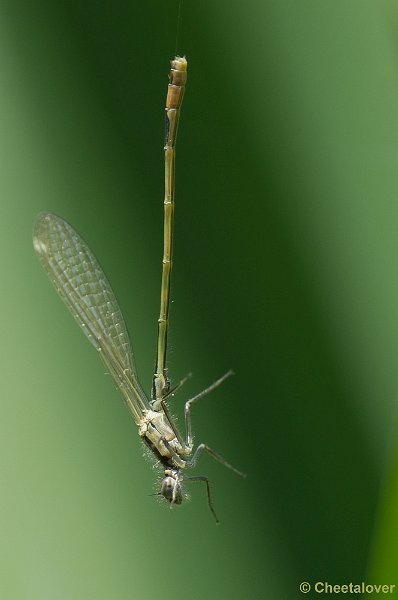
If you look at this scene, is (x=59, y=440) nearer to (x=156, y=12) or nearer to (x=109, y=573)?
(x=109, y=573)

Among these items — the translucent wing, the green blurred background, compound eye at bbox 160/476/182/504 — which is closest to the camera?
the green blurred background

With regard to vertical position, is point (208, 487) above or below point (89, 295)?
below

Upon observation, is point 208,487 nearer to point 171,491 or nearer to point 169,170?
point 171,491

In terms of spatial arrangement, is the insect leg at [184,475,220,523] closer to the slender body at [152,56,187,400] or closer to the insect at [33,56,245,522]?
the insect at [33,56,245,522]

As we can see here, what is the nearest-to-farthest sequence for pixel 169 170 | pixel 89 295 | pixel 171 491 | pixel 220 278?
pixel 220 278
pixel 169 170
pixel 171 491
pixel 89 295

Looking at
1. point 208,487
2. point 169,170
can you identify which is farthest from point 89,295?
point 208,487

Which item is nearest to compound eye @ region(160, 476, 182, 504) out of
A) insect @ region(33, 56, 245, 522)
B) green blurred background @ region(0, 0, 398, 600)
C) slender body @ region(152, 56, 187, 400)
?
insect @ region(33, 56, 245, 522)

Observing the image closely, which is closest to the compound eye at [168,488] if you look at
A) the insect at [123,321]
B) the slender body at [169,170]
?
the insect at [123,321]

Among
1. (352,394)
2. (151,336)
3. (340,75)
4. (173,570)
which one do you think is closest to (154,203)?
(151,336)
